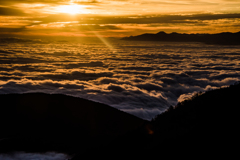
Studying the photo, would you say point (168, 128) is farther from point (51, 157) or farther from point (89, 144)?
point (89, 144)

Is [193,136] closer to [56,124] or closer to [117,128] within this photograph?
[117,128]

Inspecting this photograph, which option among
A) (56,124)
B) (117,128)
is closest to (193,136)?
(117,128)

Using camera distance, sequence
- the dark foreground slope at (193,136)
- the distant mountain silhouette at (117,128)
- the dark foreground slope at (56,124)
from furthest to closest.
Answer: the dark foreground slope at (56,124) < the distant mountain silhouette at (117,128) < the dark foreground slope at (193,136)

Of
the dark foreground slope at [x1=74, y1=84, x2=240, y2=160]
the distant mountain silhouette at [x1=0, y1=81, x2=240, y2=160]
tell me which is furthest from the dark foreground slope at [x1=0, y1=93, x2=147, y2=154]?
the dark foreground slope at [x1=74, y1=84, x2=240, y2=160]

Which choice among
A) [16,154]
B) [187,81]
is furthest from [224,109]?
[187,81]

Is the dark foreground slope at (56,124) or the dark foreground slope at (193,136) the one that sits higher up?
the dark foreground slope at (193,136)

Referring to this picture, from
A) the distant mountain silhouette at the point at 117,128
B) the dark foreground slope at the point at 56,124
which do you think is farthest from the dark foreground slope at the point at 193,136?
the dark foreground slope at the point at 56,124

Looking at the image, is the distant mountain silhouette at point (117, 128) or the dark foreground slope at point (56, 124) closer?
the distant mountain silhouette at point (117, 128)

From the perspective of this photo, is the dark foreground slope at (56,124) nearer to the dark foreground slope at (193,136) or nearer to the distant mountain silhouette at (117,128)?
the distant mountain silhouette at (117,128)
